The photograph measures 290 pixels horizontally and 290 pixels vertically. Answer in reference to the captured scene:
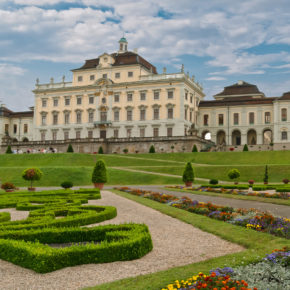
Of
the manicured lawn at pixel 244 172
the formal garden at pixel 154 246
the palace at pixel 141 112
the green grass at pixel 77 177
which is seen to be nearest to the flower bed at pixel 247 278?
the formal garden at pixel 154 246

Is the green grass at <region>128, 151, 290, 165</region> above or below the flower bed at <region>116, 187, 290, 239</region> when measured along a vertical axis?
above

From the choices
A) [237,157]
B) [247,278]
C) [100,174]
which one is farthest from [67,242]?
[237,157]

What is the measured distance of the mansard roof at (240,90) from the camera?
236 feet

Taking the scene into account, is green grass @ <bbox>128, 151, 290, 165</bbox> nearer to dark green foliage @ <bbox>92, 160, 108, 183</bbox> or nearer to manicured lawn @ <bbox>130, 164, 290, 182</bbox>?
manicured lawn @ <bbox>130, 164, 290, 182</bbox>

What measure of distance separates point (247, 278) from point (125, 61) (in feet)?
210

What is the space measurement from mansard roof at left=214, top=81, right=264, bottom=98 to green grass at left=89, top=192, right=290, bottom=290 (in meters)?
64.4

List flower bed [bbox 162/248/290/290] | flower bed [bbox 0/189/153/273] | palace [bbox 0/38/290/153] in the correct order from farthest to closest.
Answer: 1. palace [bbox 0/38/290/153]
2. flower bed [bbox 0/189/153/273]
3. flower bed [bbox 162/248/290/290]

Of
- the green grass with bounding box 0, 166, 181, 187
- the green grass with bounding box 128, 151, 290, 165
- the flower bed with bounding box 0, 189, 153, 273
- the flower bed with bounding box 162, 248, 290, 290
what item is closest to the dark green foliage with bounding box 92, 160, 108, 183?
the green grass with bounding box 0, 166, 181, 187

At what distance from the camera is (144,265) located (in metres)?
6.95

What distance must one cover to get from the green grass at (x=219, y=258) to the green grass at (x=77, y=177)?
2435 centimetres

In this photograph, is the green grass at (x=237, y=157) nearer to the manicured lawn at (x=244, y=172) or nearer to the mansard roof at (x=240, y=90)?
the manicured lawn at (x=244, y=172)

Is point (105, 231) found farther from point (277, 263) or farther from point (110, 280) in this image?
point (277, 263)

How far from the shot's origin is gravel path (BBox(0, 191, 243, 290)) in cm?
610

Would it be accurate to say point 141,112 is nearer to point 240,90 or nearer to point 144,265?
point 240,90
